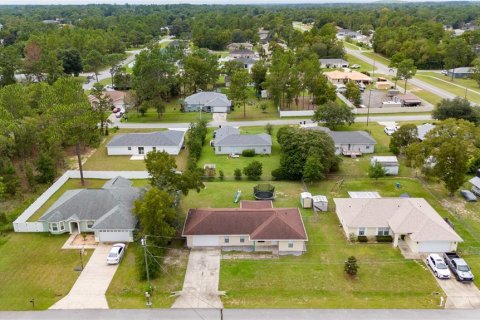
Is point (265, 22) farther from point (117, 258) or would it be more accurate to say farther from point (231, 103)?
point (117, 258)

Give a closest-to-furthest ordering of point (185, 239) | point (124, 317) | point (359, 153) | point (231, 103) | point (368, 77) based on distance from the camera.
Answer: point (124, 317), point (185, 239), point (359, 153), point (231, 103), point (368, 77)

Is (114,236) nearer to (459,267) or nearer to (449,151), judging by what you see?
(459,267)

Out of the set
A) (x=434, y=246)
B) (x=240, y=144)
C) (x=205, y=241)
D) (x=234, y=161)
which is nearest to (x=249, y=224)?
(x=205, y=241)

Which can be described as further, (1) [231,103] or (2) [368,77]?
(2) [368,77]

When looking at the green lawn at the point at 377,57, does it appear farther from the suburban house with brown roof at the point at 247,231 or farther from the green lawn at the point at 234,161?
the suburban house with brown roof at the point at 247,231

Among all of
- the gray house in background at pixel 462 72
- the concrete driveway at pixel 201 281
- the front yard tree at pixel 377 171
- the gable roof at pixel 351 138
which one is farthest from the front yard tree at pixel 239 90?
the gray house in background at pixel 462 72

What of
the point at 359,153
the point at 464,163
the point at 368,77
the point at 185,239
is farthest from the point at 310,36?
the point at 185,239

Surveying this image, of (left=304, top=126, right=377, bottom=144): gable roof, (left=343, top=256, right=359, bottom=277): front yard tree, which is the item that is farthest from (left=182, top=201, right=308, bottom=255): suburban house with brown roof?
(left=304, top=126, right=377, bottom=144): gable roof
